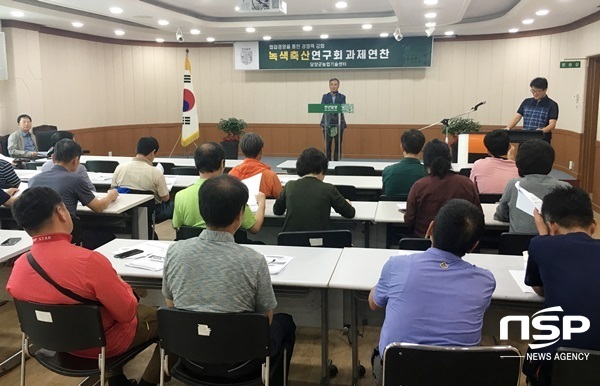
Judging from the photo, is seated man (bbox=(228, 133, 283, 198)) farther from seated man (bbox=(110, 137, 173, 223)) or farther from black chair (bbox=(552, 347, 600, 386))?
black chair (bbox=(552, 347, 600, 386))

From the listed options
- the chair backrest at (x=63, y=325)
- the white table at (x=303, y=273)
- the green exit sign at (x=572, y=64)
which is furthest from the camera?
the green exit sign at (x=572, y=64)

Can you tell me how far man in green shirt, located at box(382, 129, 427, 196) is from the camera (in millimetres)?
4180

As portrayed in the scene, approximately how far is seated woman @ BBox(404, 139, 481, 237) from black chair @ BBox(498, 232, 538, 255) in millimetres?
424

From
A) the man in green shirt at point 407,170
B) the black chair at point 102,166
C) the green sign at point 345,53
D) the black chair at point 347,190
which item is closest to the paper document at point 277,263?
the man in green shirt at point 407,170

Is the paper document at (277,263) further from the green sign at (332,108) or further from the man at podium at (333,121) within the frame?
the man at podium at (333,121)

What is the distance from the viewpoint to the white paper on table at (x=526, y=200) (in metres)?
2.92

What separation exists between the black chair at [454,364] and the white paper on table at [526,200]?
1454mm

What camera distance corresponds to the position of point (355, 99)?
1171cm

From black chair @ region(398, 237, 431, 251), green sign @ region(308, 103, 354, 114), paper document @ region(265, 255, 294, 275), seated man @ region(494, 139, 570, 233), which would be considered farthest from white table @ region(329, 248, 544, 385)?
green sign @ region(308, 103, 354, 114)

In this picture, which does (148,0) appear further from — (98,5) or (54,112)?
(54,112)

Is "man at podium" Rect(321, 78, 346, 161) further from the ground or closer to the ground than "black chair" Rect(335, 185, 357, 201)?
further from the ground

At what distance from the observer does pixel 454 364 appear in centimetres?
165

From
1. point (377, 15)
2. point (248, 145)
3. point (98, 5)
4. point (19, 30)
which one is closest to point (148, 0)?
point (98, 5)

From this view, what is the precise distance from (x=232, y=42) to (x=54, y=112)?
4.22 metres
